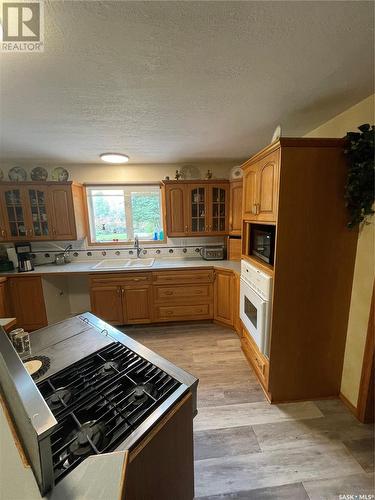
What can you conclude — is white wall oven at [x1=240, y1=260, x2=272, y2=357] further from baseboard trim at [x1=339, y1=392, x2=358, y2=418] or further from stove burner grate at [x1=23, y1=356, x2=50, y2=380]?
stove burner grate at [x1=23, y1=356, x2=50, y2=380]

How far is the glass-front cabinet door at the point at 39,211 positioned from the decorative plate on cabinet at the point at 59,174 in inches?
12.7

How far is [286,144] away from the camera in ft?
4.69

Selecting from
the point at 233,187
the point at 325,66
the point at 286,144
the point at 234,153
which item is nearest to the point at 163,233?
the point at 233,187

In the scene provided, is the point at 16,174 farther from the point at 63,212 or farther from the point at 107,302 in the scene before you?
the point at 107,302

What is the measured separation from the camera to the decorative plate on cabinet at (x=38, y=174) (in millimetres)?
3006

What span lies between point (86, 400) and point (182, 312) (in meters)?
2.21

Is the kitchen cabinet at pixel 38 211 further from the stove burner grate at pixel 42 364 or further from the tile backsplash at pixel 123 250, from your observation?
the stove burner grate at pixel 42 364

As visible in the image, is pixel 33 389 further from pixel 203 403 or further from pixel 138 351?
pixel 203 403

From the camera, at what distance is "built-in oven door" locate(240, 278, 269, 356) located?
1.73m

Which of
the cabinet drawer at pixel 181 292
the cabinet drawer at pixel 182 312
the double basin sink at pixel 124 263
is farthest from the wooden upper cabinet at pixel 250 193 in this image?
the double basin sink at pixel 124 263

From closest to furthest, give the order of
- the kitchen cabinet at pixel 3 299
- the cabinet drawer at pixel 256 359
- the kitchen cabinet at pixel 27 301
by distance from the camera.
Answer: the cabinet drawer at pixel 256 359 < the kitchen cabinet at pixel 3 299 < the kitchen cabinet at pixel 27 301

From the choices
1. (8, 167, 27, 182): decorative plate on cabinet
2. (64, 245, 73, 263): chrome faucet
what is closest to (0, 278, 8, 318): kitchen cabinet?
(64, 245, 73, 263): chrome faucet

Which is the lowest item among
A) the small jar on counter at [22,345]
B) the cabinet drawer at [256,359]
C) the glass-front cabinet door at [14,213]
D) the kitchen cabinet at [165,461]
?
the cabinet drawer at [256,359]

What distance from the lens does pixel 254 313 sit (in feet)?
6.56
